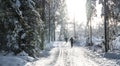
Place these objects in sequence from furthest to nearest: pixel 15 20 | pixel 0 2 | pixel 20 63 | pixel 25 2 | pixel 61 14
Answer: pixel 61 14 < pixel 25 2 < pixel 15 20 < pixel 0 2 < pixel 20 63

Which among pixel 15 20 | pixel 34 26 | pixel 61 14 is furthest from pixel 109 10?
pixel 61 14

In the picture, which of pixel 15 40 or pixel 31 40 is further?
pixel 31 40

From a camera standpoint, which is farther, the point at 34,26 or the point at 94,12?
the point at 94,12

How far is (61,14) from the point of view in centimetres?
7462

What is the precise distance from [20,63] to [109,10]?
21124mm

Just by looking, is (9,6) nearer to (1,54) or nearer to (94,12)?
(1,54)

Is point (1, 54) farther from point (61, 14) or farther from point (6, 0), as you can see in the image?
point (61, 14)

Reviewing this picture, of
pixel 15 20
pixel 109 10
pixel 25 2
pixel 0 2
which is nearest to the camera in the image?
pixel 0 2

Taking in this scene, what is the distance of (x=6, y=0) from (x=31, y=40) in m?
4.29

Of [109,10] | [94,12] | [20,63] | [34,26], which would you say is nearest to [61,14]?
[94,12]

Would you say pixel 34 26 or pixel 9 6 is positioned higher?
pixel 9 6

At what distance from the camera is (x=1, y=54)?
68.8ft

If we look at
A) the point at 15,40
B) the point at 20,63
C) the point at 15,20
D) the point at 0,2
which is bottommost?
the point at 20,63

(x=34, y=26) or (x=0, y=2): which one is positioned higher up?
(x=0, y=2)
